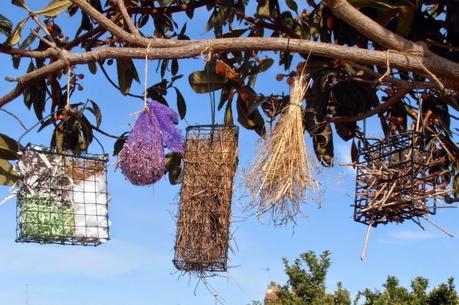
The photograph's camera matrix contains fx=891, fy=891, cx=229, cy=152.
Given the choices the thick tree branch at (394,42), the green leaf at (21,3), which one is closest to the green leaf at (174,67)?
the green leaf at (21,3)

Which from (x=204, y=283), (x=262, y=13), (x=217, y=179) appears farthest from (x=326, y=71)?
(x=204, y=283)

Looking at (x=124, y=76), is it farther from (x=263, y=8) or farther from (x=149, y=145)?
(x=149, y=145)

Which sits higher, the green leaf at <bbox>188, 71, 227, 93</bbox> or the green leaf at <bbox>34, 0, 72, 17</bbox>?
the green leaf at <bbox>34, 0, 72, 17</bbox>

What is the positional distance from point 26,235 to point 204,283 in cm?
70

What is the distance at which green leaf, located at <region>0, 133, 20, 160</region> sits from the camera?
10.8ft

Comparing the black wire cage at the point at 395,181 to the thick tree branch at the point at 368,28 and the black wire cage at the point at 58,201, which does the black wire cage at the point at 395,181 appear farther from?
the black wire cage at the point at 58,201

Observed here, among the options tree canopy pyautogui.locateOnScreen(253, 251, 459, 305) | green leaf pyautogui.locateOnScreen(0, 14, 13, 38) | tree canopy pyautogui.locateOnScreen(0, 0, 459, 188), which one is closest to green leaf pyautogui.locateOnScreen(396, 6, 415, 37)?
tree canopy pyautogui.locateOnScreen(0, 0, 459, 188)

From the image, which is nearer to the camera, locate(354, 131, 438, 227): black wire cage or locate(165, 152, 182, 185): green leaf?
locate(354, 131, 438, 227): black wire cage

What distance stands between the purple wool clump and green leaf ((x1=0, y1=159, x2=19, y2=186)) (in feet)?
1.94

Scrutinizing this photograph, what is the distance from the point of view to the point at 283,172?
109 inches

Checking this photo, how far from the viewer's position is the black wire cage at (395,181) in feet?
9.68

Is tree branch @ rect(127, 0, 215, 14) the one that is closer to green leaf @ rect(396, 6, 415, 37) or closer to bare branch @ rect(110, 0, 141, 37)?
bare branch @ rect(110, 0, 141, 37)

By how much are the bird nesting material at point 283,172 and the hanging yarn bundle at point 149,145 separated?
334 mm

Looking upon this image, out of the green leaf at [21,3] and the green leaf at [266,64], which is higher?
the green leaf at [21,3]
